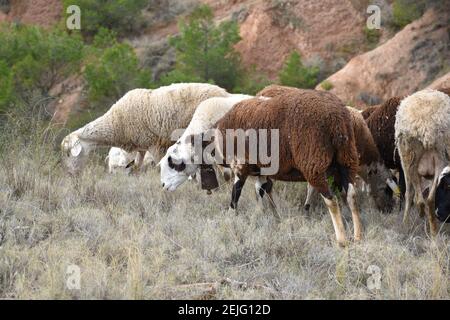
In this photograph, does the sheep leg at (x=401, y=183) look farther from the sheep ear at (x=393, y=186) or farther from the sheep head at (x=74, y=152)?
the sheep head at (x=74, y=152)

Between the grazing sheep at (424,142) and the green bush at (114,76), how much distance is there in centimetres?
1050

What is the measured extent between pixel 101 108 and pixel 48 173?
378 inches

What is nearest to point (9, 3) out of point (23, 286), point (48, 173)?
point (48, 173)

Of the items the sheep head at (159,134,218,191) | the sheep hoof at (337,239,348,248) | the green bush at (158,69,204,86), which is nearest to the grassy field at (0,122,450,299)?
the sheep hoof at (337,239,348,248)

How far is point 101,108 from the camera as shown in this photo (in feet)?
59.6

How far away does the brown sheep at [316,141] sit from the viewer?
6770 millimetres

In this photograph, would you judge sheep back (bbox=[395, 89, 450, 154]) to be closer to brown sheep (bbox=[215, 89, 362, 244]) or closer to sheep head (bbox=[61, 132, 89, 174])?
brown sheep (bbox=[215, 89, 362, 244])

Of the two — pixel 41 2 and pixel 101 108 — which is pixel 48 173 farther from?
pixel 41 2

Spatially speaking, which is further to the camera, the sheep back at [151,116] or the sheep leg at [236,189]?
the sheep back at [151,116]

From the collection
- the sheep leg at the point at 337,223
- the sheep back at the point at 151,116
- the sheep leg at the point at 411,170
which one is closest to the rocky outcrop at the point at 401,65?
the sheep back at the point at 151,116

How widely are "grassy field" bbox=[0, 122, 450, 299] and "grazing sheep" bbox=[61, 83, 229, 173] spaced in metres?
1.85

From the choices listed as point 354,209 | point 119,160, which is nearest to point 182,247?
point 354,209

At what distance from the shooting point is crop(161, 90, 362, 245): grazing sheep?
22.2 feet

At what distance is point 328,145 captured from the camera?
6.77 m
